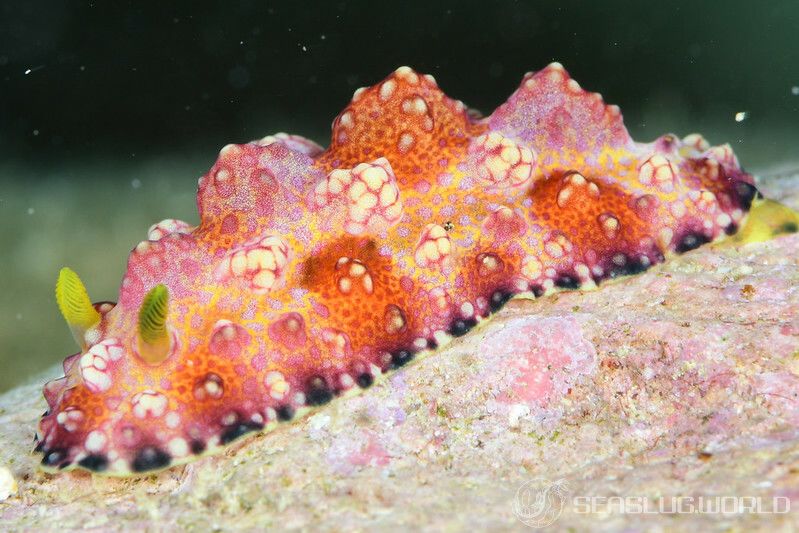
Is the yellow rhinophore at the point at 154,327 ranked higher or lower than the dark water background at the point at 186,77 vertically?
lower

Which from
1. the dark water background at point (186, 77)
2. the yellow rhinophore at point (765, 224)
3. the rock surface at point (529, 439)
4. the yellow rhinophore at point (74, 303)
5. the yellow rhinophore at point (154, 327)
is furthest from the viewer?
the dark water background at point (186, 77)

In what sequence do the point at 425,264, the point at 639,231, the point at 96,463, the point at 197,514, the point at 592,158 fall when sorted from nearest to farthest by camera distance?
the point at 197,514 → the point at 96,463 → the point at 425,264 → the point at 639,231 → the point at 592,158

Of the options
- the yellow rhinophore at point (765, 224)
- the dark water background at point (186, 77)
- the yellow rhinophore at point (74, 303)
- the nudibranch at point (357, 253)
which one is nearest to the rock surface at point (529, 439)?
the nudibranch at point (357, 253)

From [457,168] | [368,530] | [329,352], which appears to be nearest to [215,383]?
[329,352]

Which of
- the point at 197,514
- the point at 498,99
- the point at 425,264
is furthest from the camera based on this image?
the point at 498,99

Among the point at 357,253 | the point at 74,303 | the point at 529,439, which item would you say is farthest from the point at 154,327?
the point at 529,439

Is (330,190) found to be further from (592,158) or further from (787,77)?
(787,77)

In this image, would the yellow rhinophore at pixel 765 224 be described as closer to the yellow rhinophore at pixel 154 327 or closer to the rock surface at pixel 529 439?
the rock surface at pixel 529 439
